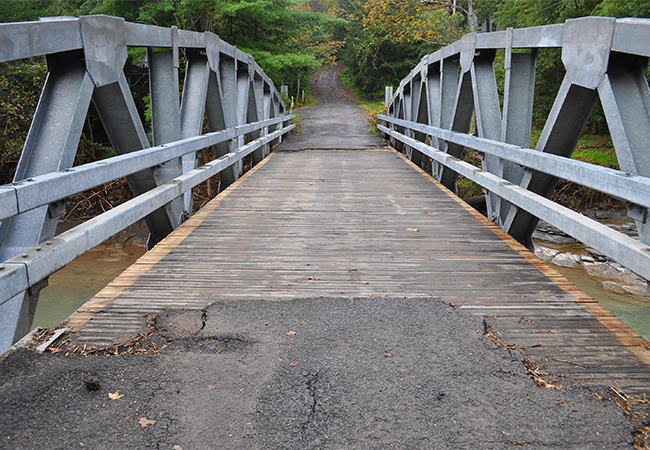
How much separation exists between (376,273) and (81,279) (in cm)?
1139

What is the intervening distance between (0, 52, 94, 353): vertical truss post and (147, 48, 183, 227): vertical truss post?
6.81ft

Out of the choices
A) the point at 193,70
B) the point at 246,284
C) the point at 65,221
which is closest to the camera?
the point at 246,284

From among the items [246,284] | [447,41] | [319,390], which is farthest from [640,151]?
[447,41]

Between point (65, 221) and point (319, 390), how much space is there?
14585mm

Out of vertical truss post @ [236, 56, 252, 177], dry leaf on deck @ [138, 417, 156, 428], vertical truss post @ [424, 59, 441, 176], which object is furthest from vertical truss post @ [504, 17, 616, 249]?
vertical truss post @ [236, 56, 252, 177]

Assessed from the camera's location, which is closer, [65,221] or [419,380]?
[419,380]

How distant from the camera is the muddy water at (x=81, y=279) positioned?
452 inches

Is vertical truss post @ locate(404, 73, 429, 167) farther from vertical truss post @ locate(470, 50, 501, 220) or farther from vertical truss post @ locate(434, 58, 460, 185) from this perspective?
vertical truss post @ locate(470, 50, 501, 220)

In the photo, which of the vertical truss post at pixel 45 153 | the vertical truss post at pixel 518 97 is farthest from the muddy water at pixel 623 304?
the vertical truss post at pixel 45 153

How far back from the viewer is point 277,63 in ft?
57.8

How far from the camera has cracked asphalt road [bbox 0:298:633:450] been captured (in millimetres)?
2084

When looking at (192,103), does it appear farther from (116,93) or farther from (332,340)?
(332,340)

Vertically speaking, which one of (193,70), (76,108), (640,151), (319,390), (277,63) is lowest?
(319,390)

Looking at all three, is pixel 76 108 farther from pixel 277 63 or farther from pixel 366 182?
pixel 277 63
